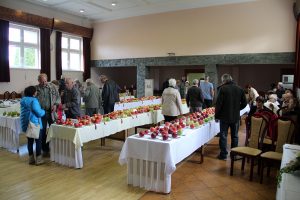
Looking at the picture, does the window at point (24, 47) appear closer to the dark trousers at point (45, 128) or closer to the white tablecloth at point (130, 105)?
the white tablecloth at point (130, 105)

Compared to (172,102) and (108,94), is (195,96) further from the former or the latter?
(108,94)

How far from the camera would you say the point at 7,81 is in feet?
31.6

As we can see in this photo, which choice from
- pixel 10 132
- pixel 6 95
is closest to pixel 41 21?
pixel 6 95

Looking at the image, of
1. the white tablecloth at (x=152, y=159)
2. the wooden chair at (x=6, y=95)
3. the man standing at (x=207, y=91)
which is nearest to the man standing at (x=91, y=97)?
the white tablecloth at (x=152, y=159)

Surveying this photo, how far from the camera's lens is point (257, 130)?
14.1ft

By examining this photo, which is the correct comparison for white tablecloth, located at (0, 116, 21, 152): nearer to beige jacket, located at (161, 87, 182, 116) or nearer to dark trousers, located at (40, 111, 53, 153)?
dark trousers, located at (40, 111, 53, 153)

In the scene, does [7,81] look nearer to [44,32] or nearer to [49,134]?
[44,32]

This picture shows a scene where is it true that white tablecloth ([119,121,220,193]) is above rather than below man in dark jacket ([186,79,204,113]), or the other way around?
below

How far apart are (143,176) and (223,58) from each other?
26.5 ft

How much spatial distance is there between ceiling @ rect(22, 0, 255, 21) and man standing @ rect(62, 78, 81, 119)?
663 cm

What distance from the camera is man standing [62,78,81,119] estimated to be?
509cm

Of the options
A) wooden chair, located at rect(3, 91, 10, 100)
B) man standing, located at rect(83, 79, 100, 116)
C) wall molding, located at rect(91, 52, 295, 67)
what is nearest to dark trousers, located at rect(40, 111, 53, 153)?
man standing, located at rect(83, 79, 100, 116)

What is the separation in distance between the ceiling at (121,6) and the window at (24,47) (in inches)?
50.2

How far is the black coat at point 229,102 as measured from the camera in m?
4.59
